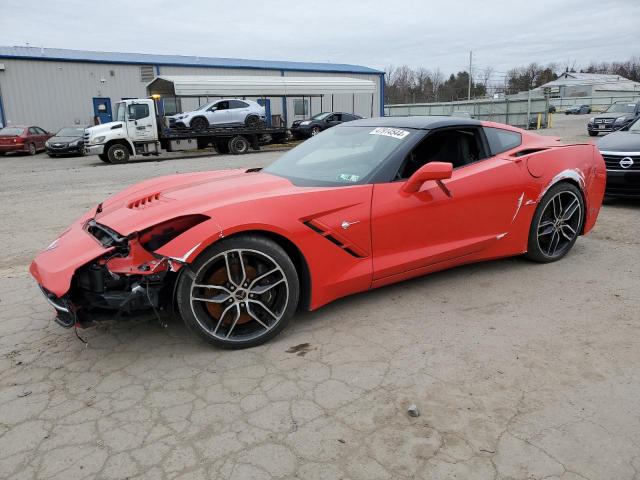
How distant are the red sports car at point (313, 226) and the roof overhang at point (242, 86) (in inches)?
761

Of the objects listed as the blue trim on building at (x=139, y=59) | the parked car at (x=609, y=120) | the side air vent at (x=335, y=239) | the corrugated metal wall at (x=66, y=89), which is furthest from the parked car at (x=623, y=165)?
the blue trim on building at (x=139, y=59)

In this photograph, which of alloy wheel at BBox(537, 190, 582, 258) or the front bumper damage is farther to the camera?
alloy wheel at BBox(537, 190, 582, 258)

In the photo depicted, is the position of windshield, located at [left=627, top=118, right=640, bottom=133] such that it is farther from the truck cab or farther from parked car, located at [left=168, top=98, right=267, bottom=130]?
parked car, located at [left=168, top=98, right=267, bottom=130]

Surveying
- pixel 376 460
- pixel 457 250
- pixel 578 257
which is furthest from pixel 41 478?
pixel 578 257

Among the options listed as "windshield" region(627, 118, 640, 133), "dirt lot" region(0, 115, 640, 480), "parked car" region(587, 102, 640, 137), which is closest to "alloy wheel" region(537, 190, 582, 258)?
"dirt lot" region(0, 115, 640, 480)

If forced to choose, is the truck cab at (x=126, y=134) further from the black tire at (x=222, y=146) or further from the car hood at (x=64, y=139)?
the car hood at (x=64, y=139)

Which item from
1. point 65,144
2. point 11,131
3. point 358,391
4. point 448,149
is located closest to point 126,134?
point 65,144

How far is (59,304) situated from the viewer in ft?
9.28

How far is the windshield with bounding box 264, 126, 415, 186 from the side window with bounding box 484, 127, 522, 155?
86 cm

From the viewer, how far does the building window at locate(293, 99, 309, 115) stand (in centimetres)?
2812

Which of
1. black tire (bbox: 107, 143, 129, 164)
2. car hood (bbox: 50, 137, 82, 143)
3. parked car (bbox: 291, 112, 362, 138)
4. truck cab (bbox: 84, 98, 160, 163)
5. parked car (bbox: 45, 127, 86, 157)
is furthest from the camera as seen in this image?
parked car (bbox: 291, 112, 362, 138)

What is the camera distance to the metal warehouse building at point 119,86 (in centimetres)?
2339

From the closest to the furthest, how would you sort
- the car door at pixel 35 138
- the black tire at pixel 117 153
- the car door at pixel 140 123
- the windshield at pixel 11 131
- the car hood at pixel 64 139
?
the black tire at pixel 117 153, the car door at pixel 140 123, the car hood at pixel 64 139, the windshield at pixel 11 131, the car door at pixel 35 138

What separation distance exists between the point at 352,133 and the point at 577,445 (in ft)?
9.27
